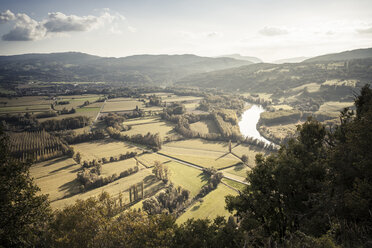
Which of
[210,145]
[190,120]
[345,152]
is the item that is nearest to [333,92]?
[190,120]

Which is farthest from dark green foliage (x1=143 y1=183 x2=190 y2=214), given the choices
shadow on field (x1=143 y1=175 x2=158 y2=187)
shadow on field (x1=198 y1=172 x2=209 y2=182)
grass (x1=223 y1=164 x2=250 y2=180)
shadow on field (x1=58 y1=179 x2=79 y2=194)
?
shadow on field (x1=58 y1=179 x2=79 y2=194)

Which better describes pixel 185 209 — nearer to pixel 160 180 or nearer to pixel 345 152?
pixel 160 180

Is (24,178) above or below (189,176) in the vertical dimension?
above

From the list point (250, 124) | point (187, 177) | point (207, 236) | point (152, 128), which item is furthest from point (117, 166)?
point (250, 124)

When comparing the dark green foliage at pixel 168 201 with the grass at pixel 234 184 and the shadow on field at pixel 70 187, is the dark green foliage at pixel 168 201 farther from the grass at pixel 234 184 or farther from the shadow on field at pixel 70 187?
the shadow on field at pixel 70 187

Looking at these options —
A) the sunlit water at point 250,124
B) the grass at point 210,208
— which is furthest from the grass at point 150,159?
the sunlit water at point 250,124

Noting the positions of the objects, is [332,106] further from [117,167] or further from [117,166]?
[117,167]

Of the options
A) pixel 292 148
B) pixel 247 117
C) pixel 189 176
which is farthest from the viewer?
pixel 247 117
